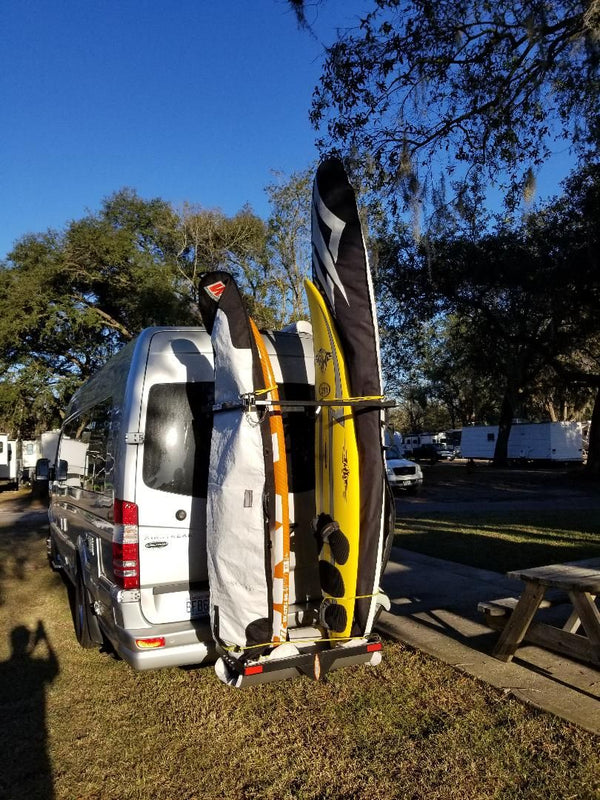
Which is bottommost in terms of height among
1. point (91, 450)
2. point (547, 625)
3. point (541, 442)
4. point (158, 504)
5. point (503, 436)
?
point (547, 625)

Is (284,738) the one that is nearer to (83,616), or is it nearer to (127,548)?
(127,548)

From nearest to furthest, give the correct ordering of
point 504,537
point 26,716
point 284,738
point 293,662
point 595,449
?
point 293,662, point 284,738, point 26,716, point 504,537, point 595,449

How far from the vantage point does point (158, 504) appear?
3.74 metres

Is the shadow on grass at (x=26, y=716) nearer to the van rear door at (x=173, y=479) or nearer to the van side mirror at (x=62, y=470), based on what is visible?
the van rear door at (x=173, y=479)

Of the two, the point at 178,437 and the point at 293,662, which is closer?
the point at 293,662

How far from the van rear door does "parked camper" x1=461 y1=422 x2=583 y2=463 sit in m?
35.9

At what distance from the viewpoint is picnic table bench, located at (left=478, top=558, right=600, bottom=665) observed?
3955mm

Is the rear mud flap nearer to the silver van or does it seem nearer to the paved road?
the silver van

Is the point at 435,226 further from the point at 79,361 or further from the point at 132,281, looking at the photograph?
the point at 79,361

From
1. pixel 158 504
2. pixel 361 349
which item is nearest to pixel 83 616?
pixel 158 504

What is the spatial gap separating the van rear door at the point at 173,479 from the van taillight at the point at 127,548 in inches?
1.3

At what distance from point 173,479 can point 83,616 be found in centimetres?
212

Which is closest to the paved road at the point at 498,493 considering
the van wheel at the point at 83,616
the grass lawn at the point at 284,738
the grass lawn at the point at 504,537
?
the grass lawn at the point at 504,537

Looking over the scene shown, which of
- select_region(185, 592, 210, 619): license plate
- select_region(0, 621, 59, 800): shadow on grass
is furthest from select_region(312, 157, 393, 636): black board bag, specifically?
select_region(0, 621, 59, 800): shadow on grass
